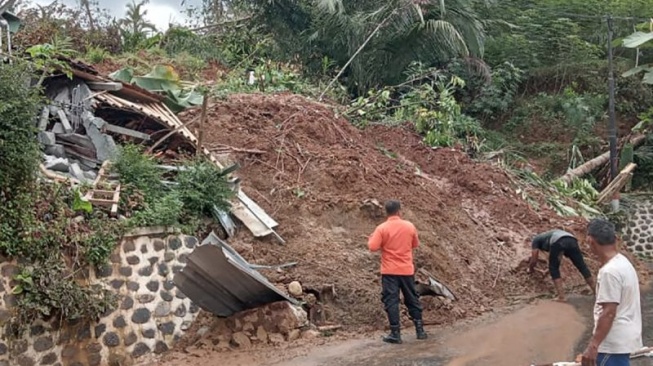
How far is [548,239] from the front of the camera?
10.8 metres

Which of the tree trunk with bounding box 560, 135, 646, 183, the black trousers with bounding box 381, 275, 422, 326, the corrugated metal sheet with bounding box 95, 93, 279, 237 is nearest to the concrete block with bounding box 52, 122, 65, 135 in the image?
the corrugated metal sheet with bounding box 95, 93, 279, 237

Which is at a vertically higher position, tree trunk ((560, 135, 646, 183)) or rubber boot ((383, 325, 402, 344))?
tree trunk ((560, 135, 646, 183))

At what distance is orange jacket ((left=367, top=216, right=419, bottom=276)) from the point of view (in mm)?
8180

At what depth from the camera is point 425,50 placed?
60.8 feet

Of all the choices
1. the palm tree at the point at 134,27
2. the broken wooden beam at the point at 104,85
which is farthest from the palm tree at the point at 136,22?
the broken wooden beam at the point at 104,85

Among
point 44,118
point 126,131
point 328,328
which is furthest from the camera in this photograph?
point 126,131

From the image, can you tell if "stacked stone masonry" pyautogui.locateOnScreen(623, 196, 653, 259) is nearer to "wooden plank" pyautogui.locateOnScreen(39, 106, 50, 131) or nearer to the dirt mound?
the dirt mound

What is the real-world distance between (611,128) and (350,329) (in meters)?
11.5

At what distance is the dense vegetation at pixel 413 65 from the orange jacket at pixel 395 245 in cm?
237

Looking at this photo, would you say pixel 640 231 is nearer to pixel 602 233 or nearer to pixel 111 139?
pixel 111 139

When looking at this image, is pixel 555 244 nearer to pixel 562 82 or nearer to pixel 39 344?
pixel 39 344

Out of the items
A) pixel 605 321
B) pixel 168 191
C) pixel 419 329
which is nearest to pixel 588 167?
pixel 419 329

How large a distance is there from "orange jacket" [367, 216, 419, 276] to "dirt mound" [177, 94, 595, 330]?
1059mm

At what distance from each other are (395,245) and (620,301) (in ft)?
12.7
